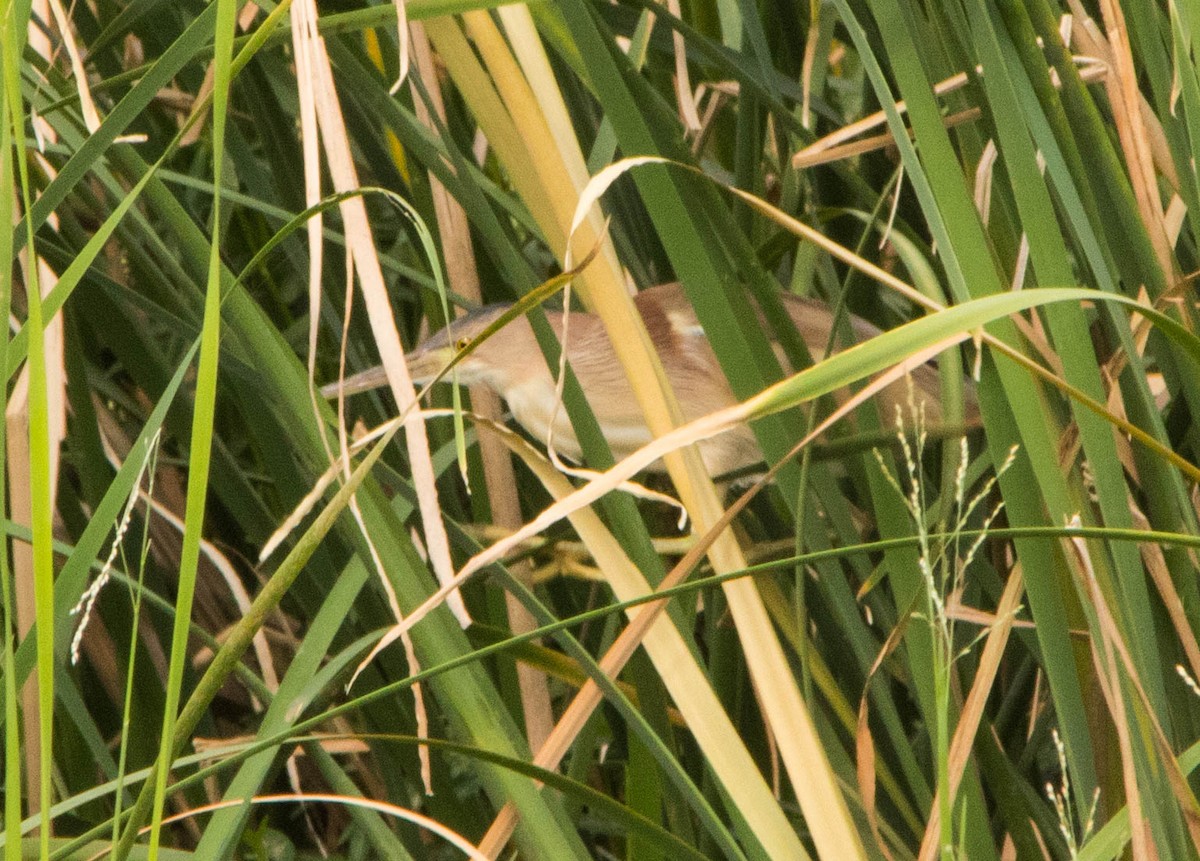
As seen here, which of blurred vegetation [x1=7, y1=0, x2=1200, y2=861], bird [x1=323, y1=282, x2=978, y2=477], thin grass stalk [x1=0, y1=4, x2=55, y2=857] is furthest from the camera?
bird [x1=323, y1=282, x2=978, y2=477]

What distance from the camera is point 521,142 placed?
2.18 ft

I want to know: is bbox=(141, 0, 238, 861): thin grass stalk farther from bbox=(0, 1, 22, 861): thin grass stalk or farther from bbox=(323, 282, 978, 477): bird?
bbox=(323, 282, 978, 477): bird

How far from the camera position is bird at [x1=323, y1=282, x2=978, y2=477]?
132cm

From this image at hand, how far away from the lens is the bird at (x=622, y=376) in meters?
1.32

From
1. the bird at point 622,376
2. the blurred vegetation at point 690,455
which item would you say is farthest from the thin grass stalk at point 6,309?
the bird at point 622,376

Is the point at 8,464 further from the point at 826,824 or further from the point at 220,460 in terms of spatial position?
the point at 826,824

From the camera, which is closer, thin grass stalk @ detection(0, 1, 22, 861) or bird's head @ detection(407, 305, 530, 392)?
thin grass stalk @ detection(0, 1, 22, 861)

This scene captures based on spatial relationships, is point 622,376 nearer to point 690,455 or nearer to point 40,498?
point 690,455

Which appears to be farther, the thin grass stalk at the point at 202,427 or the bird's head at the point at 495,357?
the bird's head at the point at 495,357

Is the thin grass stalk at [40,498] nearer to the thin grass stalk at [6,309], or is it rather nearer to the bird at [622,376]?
the thin grass stalk at [6,309]

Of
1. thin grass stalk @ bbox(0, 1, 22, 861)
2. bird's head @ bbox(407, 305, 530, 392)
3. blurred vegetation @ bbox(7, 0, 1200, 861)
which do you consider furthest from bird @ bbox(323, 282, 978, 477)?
thin grass stalk @ bbox(0, 1, 22, 861)

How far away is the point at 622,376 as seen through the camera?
154cm

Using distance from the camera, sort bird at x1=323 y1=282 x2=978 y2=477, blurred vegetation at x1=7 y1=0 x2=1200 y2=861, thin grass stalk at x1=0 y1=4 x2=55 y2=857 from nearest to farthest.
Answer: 1. thin grass stalk at x1=0 y1=4 x2=55 y2=857
2. blurred vegetation at x1=7 y1=0 x2=1200 y2=861
3. bird at x1=323 y1=282 x2=978 y2=477

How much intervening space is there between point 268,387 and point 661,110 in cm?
26
